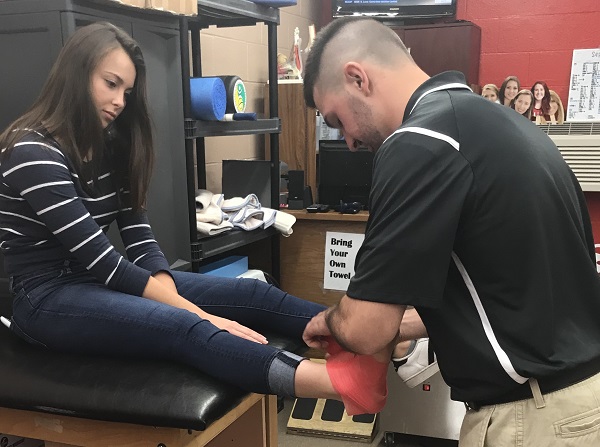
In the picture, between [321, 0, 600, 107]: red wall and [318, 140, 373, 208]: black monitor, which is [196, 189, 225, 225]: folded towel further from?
[321, 0, 600, 107]: red wall

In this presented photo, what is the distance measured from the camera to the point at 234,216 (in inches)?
84.1

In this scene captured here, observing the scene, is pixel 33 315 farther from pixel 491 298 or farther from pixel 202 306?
pixel 491 298

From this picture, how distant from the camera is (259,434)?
5.00ft

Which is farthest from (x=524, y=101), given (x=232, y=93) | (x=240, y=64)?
(x=232, y=93)

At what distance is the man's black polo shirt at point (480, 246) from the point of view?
2.87 ft

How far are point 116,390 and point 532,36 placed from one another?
2844 mm

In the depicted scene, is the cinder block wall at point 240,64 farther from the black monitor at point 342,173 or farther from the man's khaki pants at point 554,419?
the man's khaki pants at point 554,419

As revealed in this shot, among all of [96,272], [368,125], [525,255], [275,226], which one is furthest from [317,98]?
[275,226]

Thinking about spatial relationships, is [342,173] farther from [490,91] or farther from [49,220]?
[49,220]

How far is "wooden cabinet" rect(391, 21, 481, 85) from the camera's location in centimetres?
292

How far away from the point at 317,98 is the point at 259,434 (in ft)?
2.87

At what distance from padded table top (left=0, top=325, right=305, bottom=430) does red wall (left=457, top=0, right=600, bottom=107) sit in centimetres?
261

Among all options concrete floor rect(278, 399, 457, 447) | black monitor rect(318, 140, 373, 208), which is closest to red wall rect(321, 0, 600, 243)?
black monitor rect(318, 140, 373, 208)

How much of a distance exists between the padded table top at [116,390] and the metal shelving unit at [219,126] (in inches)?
28.2
